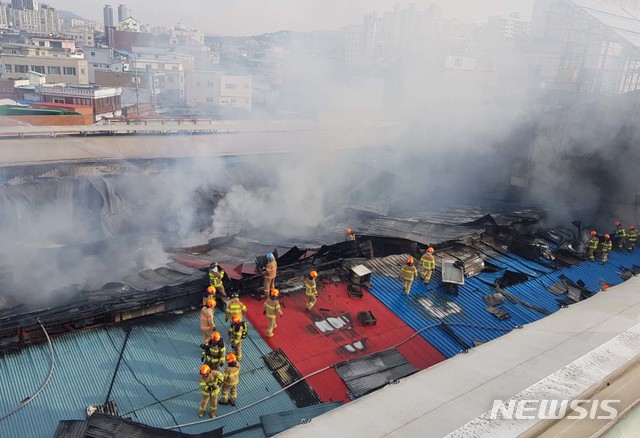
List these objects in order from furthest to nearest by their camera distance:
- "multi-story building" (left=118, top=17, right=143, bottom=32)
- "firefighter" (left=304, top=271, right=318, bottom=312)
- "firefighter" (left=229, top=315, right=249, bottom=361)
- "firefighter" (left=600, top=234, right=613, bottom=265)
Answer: "multi-story building" (left=118, top=17, right=143, bottom=32)
"firefighter" (left=600, top=234, right=613, bottom=265)
"firefighter" (left=304, top=271, right=318, bottom=312)
"firefighter" (left=229, top=315, right=249, bottom=361)

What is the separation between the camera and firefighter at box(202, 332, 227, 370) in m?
5.17

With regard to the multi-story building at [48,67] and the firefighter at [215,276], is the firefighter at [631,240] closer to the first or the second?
the firefighter at [215,276]

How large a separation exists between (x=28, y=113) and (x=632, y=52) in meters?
25.5

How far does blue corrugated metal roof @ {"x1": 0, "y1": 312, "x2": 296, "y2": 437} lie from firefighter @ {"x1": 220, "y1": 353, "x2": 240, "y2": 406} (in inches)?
3.8

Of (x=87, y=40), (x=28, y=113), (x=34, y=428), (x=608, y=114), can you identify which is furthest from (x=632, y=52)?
(x=87, y=40)

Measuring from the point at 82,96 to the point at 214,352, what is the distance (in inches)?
1078

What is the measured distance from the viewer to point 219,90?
36.5 m

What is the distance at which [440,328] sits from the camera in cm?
750

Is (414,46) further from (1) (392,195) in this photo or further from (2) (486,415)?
(2) (486,415)

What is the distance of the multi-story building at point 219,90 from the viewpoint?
3628 centimetres

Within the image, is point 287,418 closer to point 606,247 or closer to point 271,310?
point 271,310

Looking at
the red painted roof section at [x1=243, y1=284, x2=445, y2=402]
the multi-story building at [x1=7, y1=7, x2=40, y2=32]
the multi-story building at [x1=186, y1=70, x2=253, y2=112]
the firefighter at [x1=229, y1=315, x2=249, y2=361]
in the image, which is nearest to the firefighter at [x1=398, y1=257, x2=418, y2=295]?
the red painted roof section at [x1=243, y1=284, x2=445, y2=402]

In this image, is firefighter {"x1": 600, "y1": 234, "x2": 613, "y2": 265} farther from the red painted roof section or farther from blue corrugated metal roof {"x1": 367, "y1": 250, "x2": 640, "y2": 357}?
the red painted roof section

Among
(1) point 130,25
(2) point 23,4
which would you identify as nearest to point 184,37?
(1) point 130,25
